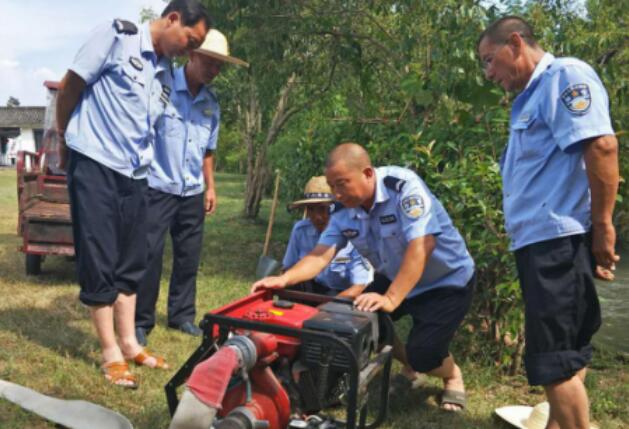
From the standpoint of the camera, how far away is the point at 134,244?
373 centimetres

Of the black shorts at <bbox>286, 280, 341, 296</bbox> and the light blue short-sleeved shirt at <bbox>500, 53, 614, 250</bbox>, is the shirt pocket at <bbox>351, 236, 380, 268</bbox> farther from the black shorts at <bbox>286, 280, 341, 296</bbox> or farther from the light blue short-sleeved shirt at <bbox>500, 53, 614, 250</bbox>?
the light blue short-sleeved shirt at <bbox>500, 53, 614, 250</bbox>

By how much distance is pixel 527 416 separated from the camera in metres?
3.27

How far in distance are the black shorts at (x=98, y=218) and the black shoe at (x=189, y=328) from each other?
1.09m

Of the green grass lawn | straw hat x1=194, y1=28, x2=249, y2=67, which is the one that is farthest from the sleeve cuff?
straw hat x1=194, y1=28, x2=249, y2=67

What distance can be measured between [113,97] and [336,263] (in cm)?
161

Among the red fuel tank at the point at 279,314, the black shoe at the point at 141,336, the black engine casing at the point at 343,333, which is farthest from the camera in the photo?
the black shoe at the point at 141,336

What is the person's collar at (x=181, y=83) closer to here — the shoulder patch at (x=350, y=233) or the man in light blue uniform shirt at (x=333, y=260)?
the man in light blue uniform shirt at (x=333, y=260)

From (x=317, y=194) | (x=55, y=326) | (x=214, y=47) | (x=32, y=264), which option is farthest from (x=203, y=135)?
(x=32, y=264)

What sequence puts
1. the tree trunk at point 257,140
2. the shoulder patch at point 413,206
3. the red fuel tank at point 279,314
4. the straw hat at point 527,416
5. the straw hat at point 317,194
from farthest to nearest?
the tree trunk at point 257,140 → the straw hat at point 317,194 → the straw hat at point 527,416 → the shoulder patch at point 413,206 → the red fuel tank at point 279,314

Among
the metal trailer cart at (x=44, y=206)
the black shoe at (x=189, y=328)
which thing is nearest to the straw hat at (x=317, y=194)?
the black shoe at (x=189, y=328)

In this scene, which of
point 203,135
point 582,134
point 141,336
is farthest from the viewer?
point 203,135

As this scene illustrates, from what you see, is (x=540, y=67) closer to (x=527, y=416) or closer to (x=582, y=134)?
(x=582, y=134)

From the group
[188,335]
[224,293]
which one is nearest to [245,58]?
[224,293]

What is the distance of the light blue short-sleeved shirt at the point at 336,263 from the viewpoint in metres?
3.79
